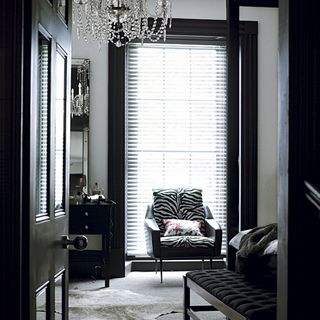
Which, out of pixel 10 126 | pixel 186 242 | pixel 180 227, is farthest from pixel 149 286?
pixel 10 126

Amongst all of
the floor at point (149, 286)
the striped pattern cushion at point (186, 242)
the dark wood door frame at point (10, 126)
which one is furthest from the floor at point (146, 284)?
the dark wood door frame at point (10, 126)

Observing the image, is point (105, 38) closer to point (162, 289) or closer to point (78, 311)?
point (162, 289)

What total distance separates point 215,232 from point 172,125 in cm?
155

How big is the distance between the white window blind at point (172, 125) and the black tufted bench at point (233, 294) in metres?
3.35

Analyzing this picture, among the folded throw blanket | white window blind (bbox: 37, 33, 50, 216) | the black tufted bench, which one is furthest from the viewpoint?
the folded throw blanket

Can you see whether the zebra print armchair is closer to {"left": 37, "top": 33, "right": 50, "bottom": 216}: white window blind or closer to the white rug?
the white rug

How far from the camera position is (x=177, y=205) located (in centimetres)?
708

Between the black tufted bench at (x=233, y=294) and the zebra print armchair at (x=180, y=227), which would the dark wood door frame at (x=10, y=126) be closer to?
the black tufted bench at (x=233, y=294)

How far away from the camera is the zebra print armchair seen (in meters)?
6.48

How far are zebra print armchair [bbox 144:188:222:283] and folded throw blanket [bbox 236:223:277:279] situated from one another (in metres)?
2.82

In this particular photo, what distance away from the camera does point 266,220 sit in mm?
7496

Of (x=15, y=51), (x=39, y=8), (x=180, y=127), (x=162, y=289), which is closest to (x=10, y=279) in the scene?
(x=15, y=51)

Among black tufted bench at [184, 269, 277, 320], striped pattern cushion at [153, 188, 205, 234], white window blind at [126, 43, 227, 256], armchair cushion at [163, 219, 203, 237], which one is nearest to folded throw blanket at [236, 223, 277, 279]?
black tufted bench at [184, 269, 277, 320]
